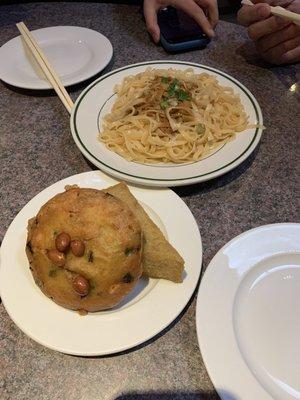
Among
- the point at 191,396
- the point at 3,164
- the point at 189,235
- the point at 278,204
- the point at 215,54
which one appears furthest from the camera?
the point at 215,54

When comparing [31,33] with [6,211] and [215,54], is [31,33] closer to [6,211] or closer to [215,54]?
[215,54]

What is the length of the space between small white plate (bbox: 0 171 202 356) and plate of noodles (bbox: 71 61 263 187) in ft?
0.99

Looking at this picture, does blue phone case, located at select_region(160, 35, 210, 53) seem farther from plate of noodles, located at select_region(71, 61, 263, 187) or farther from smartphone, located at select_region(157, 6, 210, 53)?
plate of noodles, located at select_region(71, 61, 263, 187)

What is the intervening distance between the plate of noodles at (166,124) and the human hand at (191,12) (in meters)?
0.42

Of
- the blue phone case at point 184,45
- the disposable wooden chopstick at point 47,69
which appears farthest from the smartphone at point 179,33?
the disposable wooden chopstick at point 47,69

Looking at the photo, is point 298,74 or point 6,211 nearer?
point 6,211

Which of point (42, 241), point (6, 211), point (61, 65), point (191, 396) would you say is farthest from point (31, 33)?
point (191, 396)

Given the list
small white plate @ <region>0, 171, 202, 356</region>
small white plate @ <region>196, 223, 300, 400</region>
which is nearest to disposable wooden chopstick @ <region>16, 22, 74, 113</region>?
small white plate @ <region>0, 171, 202, 356</region>

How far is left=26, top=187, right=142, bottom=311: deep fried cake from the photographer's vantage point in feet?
3.30

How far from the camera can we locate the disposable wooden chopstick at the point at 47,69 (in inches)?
73.9

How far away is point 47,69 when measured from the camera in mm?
2025

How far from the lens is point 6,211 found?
1530mm

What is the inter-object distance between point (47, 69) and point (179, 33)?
32.7 inches

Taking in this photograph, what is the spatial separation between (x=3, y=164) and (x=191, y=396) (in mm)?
1229
